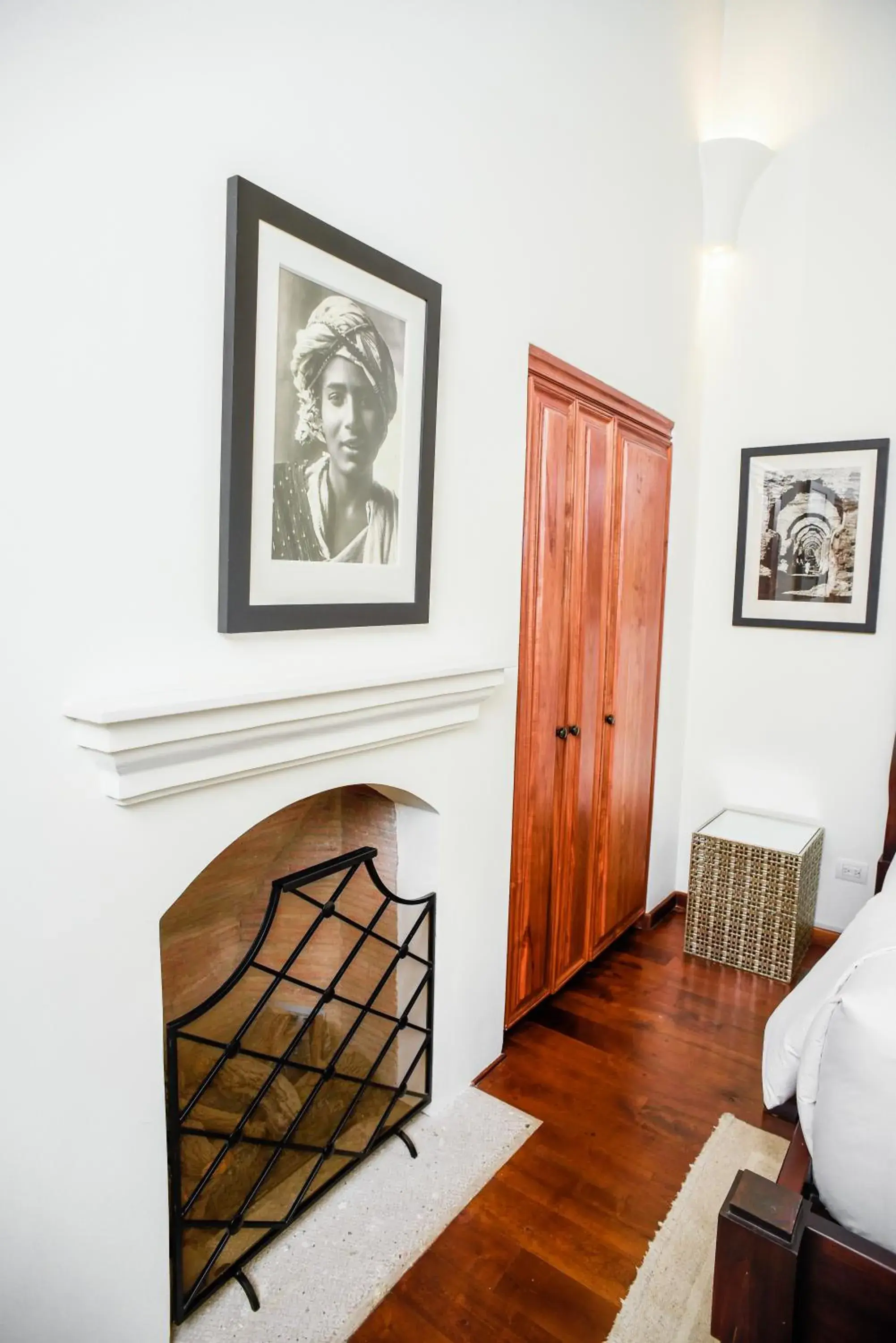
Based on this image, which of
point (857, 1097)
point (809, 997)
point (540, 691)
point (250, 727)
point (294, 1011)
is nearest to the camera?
point (857, 1097)

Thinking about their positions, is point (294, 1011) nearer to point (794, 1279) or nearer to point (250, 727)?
point (250, 727)

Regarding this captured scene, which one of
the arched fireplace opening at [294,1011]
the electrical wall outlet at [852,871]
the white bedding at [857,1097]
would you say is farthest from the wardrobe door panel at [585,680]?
the white bedding at [857,1097]

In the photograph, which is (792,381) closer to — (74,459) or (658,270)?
(658,270)

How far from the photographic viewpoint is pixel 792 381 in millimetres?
2955

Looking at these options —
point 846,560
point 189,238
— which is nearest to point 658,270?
point 846,560

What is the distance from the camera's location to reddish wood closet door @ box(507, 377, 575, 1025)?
2.14 meters

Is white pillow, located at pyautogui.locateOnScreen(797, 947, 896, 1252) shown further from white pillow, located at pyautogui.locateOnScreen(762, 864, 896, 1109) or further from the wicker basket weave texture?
the wicker basket weave texture

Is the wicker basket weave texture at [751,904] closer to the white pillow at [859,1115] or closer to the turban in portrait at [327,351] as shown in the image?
the white pillow at [859,1115]

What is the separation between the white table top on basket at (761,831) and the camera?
278 centimetres

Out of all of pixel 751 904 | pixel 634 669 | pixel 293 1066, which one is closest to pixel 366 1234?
pixel 293 1066

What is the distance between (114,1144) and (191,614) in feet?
2.65

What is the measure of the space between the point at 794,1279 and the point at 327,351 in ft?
5.03

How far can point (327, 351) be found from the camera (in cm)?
139

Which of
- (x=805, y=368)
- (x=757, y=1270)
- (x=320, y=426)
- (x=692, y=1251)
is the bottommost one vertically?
(x=692, y=1251)
